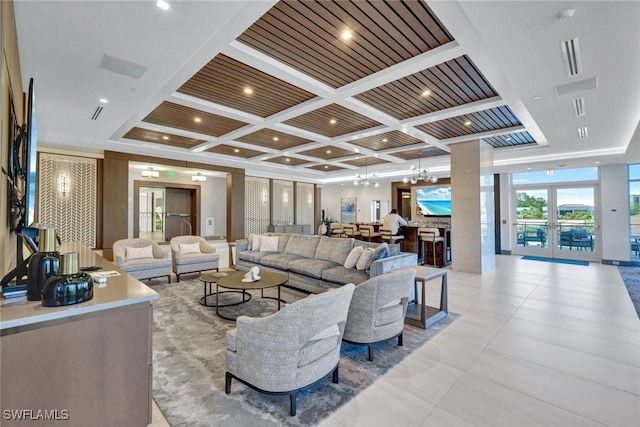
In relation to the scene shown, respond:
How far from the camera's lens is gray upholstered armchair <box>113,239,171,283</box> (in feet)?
16.8

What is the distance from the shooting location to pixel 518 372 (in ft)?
8.20

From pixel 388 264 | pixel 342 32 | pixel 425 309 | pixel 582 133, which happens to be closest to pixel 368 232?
pixel 388 264

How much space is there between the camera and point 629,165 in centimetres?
764

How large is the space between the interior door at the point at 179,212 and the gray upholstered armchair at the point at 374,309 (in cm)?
948

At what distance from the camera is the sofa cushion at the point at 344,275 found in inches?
163

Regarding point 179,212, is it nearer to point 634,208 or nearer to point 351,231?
point 351,231

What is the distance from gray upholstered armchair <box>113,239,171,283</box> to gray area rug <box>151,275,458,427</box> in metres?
1.65

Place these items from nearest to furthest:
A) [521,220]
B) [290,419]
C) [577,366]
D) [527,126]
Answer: [290,419] → [577,366] → [527,126] → [521,220]

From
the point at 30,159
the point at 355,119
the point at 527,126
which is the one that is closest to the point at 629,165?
the point at 527,126

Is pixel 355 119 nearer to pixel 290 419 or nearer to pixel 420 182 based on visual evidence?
pixel 290 419

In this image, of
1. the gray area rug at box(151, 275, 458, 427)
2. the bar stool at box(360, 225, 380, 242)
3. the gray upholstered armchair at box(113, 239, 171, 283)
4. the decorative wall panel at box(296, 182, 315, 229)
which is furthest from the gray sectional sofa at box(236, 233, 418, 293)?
the decorative wall panel at box(296, 182, 315, 229)

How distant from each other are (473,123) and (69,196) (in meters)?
8.88

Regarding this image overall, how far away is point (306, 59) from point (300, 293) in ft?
11.6

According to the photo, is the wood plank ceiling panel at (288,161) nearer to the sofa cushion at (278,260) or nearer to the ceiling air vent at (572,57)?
the sofa cushion at (278,260)
